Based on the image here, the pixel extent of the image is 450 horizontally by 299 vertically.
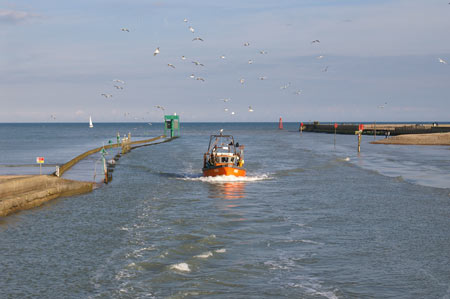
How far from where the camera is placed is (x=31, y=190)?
3619 centimetres

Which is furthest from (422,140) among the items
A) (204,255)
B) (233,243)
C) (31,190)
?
(204,255)

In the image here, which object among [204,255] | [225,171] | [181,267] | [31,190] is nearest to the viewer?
[181,267]

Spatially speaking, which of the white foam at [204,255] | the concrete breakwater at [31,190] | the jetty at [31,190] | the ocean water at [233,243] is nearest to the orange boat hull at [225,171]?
the ocean water at [233,243]

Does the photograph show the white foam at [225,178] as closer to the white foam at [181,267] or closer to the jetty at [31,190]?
the jetty at [31,190]

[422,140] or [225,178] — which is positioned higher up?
[422,140]

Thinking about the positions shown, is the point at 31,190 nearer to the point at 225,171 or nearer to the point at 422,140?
the point at 225,171

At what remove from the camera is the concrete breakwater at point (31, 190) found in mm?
32125

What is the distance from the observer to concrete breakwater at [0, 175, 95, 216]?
105ft

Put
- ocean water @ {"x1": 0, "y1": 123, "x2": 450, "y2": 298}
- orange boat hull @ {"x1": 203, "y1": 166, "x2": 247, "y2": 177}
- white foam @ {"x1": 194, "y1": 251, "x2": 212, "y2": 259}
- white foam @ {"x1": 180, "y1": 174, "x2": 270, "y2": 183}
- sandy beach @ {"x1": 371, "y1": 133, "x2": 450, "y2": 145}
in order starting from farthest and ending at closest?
sandy beach @ {"x1": 371, "y1": 133, "x2": 450, "y2": 145}
white foam @ {"x1": 180, "y1": 174, "x2": 270, "y2": 183}
orange boat hull @ {"x1": 203, "y1": 166, "x2": 247, "y2": 177}
white foam @ {"x1": 194, "y1": 251, "x2": 212, "y2": 259}
ocean water @ {"x1": 0, "y1": 123, "x2": 450, "y2": 298}

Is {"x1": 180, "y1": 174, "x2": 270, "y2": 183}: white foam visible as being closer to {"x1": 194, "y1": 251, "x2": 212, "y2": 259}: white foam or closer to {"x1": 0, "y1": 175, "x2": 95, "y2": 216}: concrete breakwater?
{"x1": 0, "y1": 175, "x2": 95, "y2": 216}: concrete breakwater

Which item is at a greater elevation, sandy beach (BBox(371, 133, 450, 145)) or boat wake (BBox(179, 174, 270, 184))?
sandy beach (BBox(371, 133, 450, 145))

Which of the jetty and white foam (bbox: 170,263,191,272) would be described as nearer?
white foam (bbox: 170,263,191,272)

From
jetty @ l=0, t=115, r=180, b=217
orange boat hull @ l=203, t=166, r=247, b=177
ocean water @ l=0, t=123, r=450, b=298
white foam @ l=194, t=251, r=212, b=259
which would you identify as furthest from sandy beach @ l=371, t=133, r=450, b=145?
white foam @ l=194, t=251, r=212, b=259

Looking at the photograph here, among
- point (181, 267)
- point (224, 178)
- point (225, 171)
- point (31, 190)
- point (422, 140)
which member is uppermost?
point (422, 140)
